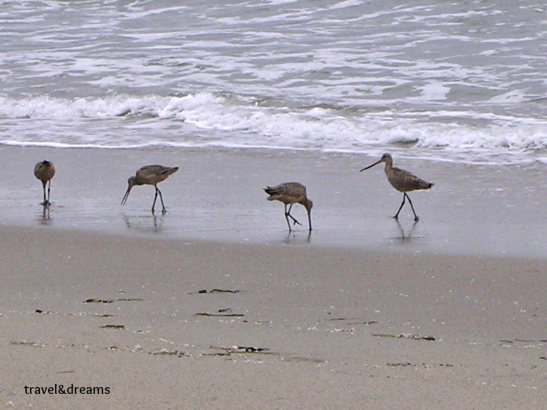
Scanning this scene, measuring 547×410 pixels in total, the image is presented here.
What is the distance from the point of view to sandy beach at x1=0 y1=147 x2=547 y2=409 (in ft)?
10.1

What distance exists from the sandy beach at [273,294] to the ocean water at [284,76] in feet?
7.09

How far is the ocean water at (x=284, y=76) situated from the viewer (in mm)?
10906

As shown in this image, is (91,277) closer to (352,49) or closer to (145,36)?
(352,49)

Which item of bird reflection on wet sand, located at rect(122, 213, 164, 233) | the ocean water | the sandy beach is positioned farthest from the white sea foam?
bird reflection on wet sand, located at rect(122, 213, 164, 233)

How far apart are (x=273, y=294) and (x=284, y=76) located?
34.1 feet

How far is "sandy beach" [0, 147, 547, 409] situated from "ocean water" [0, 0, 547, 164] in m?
2.16

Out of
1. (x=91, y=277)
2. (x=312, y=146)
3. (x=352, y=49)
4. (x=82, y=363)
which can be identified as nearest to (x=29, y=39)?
(x=352, y=49)

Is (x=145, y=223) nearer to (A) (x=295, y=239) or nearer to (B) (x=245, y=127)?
(A) (x=295, y=239)

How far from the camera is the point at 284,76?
14.8 m

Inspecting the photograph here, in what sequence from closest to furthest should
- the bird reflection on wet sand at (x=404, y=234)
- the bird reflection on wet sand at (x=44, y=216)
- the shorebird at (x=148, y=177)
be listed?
1. the bird reflection on wet sand at (x=404, y=234)
2. the bird reflection on wet sand at (x=44, y=216)
3. the shorebird at (x=148, y=177)

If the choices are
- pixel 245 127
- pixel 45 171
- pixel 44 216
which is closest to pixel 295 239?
pixel 44 216

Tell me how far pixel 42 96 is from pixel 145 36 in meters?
4.72

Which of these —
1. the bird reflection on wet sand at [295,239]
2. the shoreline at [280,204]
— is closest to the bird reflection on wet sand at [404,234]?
the shoreline at [280,204]

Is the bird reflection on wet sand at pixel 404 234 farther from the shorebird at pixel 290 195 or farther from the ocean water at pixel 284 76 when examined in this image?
the ocean water at pixel 284 76
